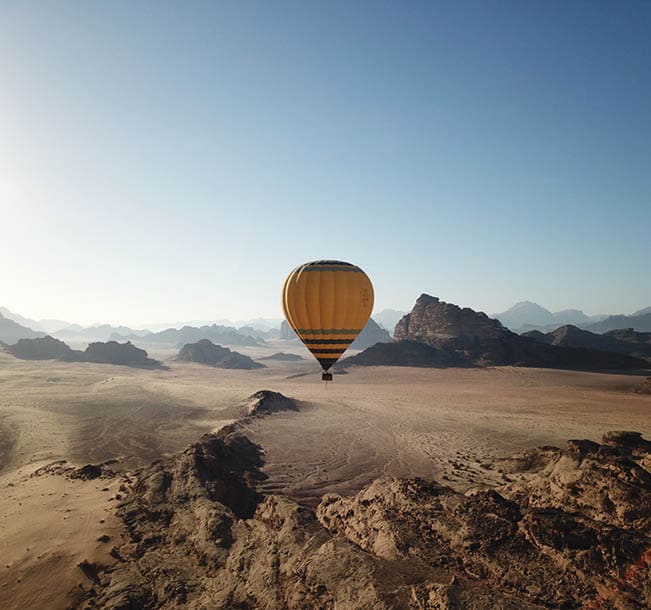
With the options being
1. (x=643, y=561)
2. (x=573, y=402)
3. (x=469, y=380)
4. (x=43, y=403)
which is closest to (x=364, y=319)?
(x=643, y=561)

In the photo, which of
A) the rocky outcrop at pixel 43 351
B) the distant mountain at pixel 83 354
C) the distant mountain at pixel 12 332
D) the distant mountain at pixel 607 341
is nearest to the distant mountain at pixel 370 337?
the distant mountain at pixel 607 341

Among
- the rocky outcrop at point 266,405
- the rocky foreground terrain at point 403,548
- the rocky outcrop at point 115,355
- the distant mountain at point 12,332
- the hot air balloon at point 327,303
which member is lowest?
the rocky outcrop at point 266,405

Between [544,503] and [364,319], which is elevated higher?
[364,319]

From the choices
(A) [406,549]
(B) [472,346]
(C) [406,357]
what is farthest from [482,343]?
(A) [406,549]

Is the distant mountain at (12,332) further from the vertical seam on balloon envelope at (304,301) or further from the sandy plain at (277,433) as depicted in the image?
the vertical seam on balloon envelope at (304,301)

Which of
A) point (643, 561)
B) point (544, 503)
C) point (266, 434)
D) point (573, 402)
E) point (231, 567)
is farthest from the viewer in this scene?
point (573, 402)

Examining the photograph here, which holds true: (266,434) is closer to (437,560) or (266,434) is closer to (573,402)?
(437,560)

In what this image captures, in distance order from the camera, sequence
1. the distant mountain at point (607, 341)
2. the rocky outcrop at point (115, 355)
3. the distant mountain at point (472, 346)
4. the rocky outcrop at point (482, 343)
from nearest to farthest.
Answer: the rocky outcrop at point (482, 343), the distant mountain at point (472, 346), the distant mountain at point (607, 341), the rocky outcrop at point (115, 355)

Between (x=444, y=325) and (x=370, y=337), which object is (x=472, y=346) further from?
(x=370, y=337)
